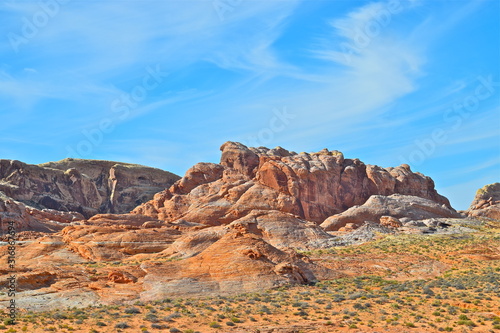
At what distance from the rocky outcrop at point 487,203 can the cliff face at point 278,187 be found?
18.7 feet

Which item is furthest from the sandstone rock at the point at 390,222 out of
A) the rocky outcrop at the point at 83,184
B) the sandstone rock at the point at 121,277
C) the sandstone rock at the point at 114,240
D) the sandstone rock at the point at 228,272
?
the rocky outcrop at the point at 83,184

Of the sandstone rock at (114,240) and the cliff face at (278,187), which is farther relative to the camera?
the cliff face at (278,187)

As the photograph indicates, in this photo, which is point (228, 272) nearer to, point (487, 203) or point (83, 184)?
point (487, 203)

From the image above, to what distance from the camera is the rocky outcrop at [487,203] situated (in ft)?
329

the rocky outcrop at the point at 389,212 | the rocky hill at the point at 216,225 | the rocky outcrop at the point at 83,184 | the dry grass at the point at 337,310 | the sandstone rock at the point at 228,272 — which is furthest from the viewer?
the rocky outcrop at the point at 83,184

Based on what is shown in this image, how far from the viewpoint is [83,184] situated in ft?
435

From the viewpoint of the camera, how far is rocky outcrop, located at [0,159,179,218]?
118688mm

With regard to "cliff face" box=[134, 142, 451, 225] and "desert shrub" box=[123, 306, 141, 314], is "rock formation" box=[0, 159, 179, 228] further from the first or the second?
"desert shrub" box=[123, 306, 141, 314]

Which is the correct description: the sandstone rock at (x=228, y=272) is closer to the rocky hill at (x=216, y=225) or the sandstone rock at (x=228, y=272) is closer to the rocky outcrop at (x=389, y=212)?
the rocky hill at (x=216, y=225)

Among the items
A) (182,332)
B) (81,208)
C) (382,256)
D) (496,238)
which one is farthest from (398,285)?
(81,208)

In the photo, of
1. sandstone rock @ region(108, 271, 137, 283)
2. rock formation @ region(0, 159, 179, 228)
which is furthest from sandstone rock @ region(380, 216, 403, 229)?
rock formation @ region(0, 159, 179, 228)

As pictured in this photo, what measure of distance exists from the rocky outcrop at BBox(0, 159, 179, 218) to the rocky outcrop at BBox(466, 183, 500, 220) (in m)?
71.1

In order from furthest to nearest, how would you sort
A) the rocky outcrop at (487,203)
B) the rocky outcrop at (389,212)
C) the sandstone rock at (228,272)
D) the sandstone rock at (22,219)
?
the rocky outcrop at (487,203)
the rocky outcrop at (389,212)
the sandstone rock at (22,219)
the sandstone rock at (228,272)

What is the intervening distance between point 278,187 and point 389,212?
17058 millimetres
